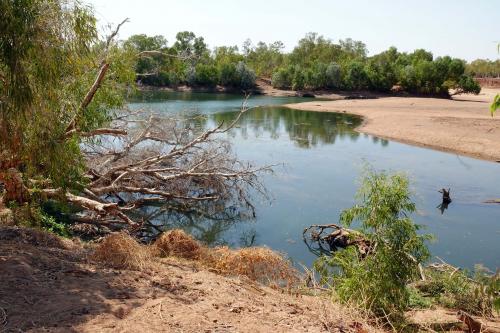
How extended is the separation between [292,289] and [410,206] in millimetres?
2474

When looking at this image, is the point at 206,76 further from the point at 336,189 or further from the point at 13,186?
the point at 13,186

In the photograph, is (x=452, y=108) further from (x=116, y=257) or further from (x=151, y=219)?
(x=116, y=257)

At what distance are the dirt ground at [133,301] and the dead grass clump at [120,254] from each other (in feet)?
0.68

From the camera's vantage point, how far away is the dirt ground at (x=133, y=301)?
5.04 meters

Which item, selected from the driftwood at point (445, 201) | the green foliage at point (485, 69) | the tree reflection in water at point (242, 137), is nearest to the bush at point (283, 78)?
the tree reflection in water at point (242, 137)

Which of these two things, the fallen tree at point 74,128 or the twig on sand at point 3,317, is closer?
the twig on sand at point 3,317

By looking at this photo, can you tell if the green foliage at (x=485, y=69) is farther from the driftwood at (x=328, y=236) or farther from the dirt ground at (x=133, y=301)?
the dirt ground at (x=133, y=301)

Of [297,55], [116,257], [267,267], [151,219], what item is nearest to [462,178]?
[151,219]

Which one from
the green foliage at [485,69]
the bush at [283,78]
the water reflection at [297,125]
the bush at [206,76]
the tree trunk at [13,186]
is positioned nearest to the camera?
the tree trunk at [13,186]

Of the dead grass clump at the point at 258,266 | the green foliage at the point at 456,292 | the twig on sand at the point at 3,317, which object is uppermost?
the twig on sand at the point at 3,317

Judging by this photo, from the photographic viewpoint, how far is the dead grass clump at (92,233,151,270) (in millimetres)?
7172

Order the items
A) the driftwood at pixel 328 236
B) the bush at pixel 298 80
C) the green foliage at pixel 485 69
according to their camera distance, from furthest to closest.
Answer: the green foliage at pixel 485 69 < the bush at pixel 298 80 < the driftwood at pixel 328 236

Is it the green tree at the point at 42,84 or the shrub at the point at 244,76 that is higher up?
the shrub at the point at 244,76

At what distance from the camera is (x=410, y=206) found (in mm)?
6750
